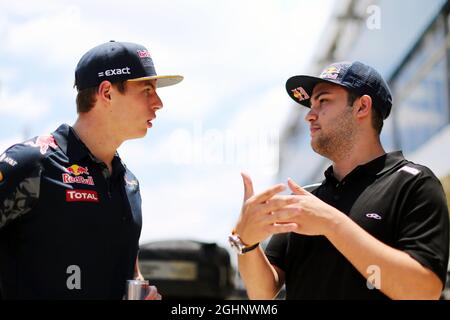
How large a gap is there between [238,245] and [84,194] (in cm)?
75

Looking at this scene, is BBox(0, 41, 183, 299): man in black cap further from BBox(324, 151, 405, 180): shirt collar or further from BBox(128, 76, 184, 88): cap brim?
BBox(324, 151, 405, 180): shirt collar

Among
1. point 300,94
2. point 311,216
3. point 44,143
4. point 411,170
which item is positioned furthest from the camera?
point 300,94

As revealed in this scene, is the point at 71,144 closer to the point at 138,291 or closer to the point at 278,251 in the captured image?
the point at 138,291

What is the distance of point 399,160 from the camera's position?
3.57 meters

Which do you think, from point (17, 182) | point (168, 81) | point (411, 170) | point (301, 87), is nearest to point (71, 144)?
point (17, 182)

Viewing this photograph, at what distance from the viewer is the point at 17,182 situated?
328 centimetres

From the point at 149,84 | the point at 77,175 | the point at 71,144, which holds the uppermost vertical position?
the point at 149,84

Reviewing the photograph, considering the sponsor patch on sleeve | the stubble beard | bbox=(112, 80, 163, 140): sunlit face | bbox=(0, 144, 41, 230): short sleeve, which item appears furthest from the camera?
bbox=(112, 80, 163, 140): sunlit face

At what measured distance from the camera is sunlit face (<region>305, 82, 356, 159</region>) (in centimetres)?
370

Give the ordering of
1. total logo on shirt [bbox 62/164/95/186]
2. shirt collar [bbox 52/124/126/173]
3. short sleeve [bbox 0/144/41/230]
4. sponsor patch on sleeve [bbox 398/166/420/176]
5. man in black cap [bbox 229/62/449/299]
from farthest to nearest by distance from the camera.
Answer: shirt collar [bbox 52/124/126/173] → total logo on shirt [bbox 62/164/95/186] → sponsor patch on sleeve [bbox 398/166/420/176] → short sleeve [bbox 0/144/41/230] → man in black cap [bbox 229/62/449/299]

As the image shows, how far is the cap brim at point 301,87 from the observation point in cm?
391

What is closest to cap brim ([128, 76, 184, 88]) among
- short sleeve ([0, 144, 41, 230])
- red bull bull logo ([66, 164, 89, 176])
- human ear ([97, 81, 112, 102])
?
human ear ([97, 81, 112, 102])

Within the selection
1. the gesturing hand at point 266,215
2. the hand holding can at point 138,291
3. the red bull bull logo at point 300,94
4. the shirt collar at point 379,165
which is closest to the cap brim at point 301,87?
the red bull bull logo at point 300,94

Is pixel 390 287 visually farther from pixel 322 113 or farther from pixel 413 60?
pixel 413 60
